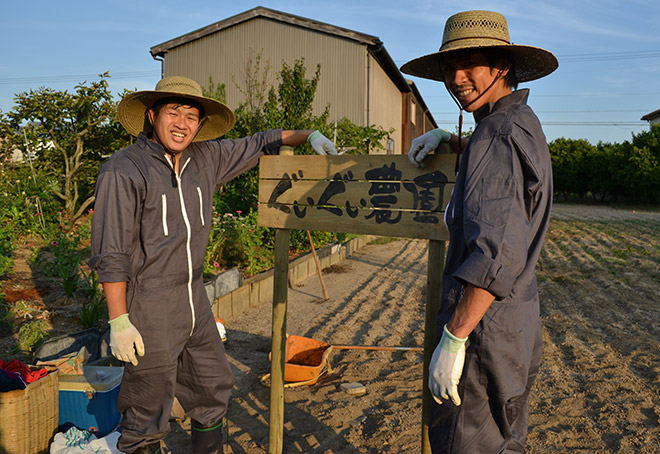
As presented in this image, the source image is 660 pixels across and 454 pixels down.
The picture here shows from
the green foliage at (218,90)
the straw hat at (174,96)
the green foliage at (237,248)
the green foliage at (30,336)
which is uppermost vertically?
the green foliage at (218,90)

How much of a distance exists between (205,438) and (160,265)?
969mm

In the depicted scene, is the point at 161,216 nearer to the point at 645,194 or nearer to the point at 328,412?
the point at 328,412

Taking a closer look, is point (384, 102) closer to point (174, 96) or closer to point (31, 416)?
point (174, 96)

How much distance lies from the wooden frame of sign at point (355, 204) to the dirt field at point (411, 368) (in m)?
0.79

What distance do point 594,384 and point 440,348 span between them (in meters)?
3.19

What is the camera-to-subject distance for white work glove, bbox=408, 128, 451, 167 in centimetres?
229

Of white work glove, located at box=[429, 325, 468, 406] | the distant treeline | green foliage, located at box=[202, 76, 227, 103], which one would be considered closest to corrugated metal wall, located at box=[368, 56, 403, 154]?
green foliage, located at box=[202, 76, 227, 103]

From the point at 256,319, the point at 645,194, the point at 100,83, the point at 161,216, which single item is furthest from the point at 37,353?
the point at 645,194

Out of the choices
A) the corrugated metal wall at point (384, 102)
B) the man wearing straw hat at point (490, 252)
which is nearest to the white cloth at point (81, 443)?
the man wearing straw hat at point (490, 252)

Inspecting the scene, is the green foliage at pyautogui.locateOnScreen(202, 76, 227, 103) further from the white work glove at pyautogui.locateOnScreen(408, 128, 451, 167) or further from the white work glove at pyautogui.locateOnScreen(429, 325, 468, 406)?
the white work glove at pyautogui.locateOnScreen(429, 325, 468, 406)

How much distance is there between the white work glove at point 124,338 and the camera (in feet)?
6.91

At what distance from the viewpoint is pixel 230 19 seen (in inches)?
571

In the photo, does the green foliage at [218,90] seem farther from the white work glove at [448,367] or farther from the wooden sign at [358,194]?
the white work glove at [448,367]

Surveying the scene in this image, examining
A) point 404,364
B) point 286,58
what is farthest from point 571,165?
point 404,364
